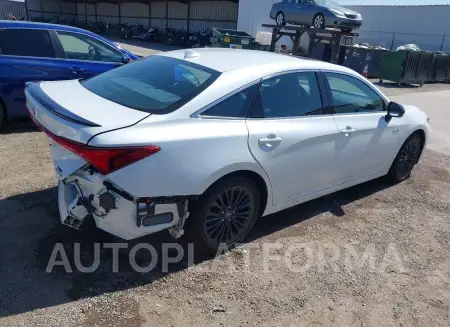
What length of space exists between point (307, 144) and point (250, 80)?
79 centimetres

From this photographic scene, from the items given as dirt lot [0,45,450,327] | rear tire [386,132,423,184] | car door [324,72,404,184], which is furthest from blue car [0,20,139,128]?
rear tire [386,132,423,184]

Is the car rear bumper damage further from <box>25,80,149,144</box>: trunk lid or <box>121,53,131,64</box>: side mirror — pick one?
<box>121,53,131,64</box>: side mirror

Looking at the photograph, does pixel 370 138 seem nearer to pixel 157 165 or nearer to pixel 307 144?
pixel 307 144

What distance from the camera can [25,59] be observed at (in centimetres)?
561

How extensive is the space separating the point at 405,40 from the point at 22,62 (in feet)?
87.2

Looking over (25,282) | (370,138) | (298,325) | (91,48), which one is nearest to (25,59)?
(91,48)

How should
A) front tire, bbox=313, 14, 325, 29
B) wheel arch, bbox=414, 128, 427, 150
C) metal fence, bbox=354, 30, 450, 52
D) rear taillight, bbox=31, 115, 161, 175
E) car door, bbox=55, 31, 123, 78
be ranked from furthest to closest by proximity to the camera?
metal fence, bbox=354, 30, 450, 52, front tire, bbox=313, 14, 325, 29, car door, bbox=55, 31, 123, 78, wheel arch, bbox=414, 128, 427, 150, rear taillight, bbox=31, 115, 161, 175

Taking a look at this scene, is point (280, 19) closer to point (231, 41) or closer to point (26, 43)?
point (231, 41)

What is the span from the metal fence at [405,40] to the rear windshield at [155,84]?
26.1 m

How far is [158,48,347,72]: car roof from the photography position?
3229 millimetres

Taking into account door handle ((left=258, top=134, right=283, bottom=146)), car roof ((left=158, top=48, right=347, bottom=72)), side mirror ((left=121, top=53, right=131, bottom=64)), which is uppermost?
car roof ((left=158, top=48, right=347, bottom=72))

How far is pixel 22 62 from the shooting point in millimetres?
5562

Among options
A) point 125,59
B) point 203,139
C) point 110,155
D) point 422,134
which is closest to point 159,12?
point 125,59

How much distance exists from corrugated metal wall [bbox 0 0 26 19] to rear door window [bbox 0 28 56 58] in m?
40.6
